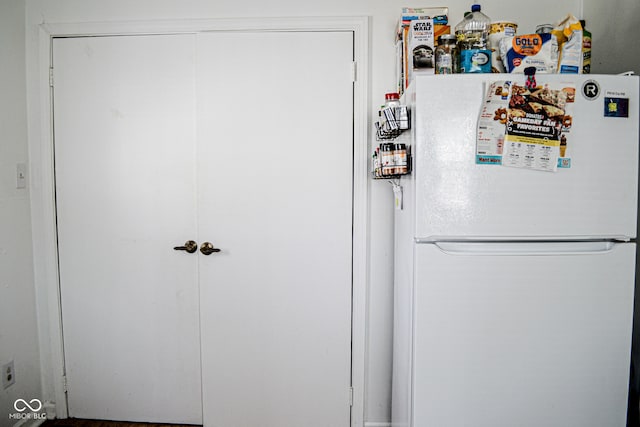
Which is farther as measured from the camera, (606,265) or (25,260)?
(25,260)

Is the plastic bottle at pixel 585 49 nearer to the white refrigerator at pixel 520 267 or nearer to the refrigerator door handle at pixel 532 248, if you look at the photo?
the white refrigerator at pixel 520 267

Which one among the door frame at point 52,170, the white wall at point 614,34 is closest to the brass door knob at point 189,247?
the door frame at point 52,170

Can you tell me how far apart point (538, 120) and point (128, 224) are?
6.21ft

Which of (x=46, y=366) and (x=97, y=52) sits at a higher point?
(x=97, y=52)

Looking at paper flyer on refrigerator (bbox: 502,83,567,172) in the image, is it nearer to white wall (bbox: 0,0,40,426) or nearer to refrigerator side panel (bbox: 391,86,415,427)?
refrigerator side panel (bbox: 391,86,415,427)

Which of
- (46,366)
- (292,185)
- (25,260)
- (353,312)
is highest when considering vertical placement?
(292,185)

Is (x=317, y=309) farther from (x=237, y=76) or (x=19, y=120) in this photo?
(x=19, y=120)

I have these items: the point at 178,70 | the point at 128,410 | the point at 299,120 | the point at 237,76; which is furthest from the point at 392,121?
the point at 128,410

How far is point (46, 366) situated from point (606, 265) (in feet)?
8.62

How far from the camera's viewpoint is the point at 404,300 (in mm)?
1518

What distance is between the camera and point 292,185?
1.88m

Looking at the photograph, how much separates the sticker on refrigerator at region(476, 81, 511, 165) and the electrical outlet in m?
2.30

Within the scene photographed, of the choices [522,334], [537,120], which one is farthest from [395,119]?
[522,334]

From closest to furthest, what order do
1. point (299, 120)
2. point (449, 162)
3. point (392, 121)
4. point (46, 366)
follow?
point (449, 162) < point (392, 121) < point (299, 120) < point (46, 366)
